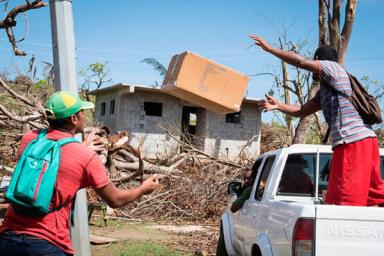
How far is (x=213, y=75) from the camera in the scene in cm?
1273

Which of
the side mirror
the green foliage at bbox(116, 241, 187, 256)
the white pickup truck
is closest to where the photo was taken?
the white pickup truck

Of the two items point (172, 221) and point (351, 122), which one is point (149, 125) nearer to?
point (172, 221)

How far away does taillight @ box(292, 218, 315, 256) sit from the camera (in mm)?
3309

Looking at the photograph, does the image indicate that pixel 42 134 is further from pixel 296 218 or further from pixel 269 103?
pixel 269 103

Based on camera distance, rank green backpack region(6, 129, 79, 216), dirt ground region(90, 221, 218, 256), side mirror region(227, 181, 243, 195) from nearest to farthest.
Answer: green backpack region(6, 129, 79, 216) < side mirror region(227, 181, 243, 195) < dirt ground region(90, 221, 218, 256)

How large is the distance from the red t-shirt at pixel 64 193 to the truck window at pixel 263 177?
8.48ft

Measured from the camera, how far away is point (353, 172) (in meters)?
4.03

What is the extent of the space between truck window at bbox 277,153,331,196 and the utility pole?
6.59ft

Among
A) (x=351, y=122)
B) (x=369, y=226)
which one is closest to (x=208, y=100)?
(x=351, y=122)

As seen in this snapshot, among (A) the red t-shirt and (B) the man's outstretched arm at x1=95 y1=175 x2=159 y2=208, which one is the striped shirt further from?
(A) the red t-shirt

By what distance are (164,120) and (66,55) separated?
1922cm

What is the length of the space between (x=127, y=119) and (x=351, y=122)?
1896cm

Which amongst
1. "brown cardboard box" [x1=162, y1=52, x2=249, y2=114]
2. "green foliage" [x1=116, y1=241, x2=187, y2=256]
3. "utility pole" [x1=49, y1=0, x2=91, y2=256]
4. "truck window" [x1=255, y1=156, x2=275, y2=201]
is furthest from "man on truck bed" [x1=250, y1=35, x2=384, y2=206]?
"brown cardboard box" [x1=162, y1=52, x2=249, y2=114]

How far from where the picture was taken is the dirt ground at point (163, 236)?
893 cm
